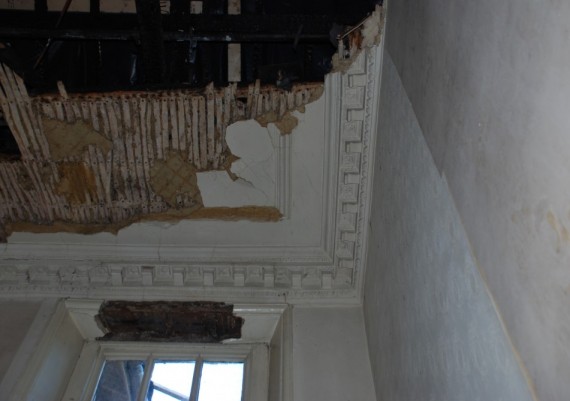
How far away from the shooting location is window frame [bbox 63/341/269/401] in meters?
2.94

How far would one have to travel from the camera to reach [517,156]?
1.14 metres

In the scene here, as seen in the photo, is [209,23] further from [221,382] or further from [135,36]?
[221,382]

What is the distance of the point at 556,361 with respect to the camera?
3.15 feet

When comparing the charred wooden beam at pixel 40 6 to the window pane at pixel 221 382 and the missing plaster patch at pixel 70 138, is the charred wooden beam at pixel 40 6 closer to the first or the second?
the missing plaster patch at pixel 70 138

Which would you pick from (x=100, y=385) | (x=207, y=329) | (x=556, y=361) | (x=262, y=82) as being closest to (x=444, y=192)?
(x=556, y=361)

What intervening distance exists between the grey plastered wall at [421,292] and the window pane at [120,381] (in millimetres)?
1191

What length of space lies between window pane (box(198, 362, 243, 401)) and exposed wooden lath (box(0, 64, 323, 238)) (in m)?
0.84

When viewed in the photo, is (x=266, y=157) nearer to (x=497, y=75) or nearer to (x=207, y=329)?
(x=207, y=329)

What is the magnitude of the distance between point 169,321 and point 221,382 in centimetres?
44

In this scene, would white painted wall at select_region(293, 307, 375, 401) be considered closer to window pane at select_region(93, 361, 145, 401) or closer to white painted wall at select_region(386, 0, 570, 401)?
window pane at select_region(93, 361, 145, 401)

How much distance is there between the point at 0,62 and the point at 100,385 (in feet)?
5.30

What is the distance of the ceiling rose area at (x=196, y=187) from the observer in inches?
107

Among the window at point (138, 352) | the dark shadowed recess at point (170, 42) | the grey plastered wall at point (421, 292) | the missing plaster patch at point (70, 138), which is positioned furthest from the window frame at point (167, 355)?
the dark shadowed recess at point (170, 42)

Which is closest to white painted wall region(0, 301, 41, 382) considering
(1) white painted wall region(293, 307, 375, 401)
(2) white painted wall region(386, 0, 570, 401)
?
(1) white painted wall region(293, 307, 375, 401)
